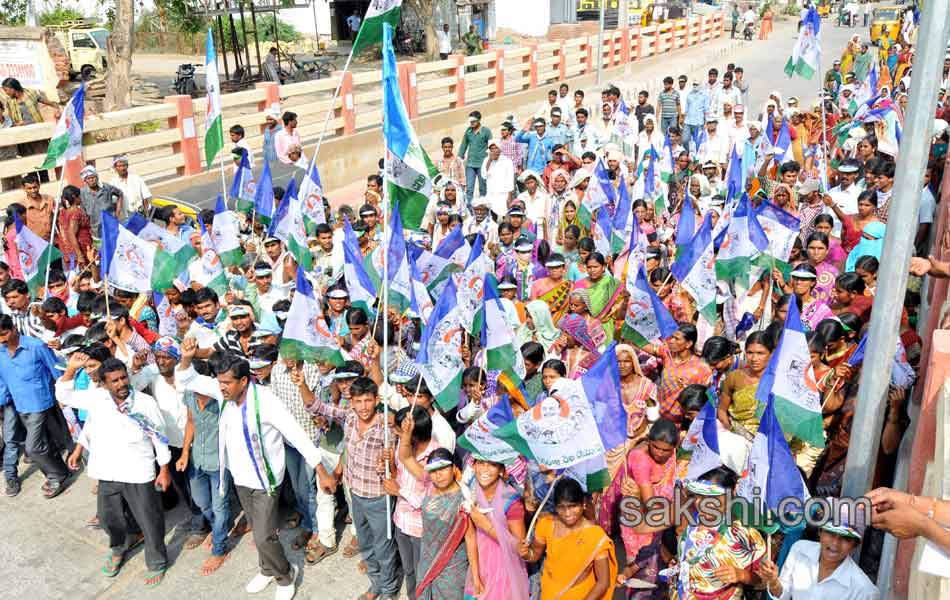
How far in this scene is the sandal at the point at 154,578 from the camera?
217 inches

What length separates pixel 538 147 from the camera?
40.8ft

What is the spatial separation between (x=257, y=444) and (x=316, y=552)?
1.13 metres

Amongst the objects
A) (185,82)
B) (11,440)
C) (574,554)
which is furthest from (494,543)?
(185,82)

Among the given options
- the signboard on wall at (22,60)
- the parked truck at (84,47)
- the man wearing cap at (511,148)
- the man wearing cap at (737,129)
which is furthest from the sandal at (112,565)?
the parked truck at (84,47)

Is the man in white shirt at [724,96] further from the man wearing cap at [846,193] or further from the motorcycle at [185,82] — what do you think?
the motorcycle at [185,82]

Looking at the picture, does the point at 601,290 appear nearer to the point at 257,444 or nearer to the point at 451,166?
the point at 257,444

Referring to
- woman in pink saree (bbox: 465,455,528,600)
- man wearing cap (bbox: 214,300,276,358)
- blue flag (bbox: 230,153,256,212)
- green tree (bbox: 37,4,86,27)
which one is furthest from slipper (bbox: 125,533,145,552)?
green tree (bbox: 37,4,86,27)

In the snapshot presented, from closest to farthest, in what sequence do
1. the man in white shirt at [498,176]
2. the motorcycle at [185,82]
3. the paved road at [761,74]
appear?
the man in white shirt at [498,176] → the paved road at [761,74] → the motorcycle at [185,82]

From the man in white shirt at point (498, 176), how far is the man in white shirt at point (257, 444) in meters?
6.88

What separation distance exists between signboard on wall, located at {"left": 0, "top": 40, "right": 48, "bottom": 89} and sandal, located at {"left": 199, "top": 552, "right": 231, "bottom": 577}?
1033 cm

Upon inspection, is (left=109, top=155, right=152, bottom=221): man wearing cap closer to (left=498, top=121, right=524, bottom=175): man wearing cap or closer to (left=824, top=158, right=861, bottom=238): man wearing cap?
(left=498, top=121, right=524, bottom=175): man wearing cap

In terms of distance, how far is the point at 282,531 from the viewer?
236 inches

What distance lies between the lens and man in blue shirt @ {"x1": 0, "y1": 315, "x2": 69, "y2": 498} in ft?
20.6

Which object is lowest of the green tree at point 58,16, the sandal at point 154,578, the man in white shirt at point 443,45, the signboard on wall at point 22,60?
the sandal at point 154,578
